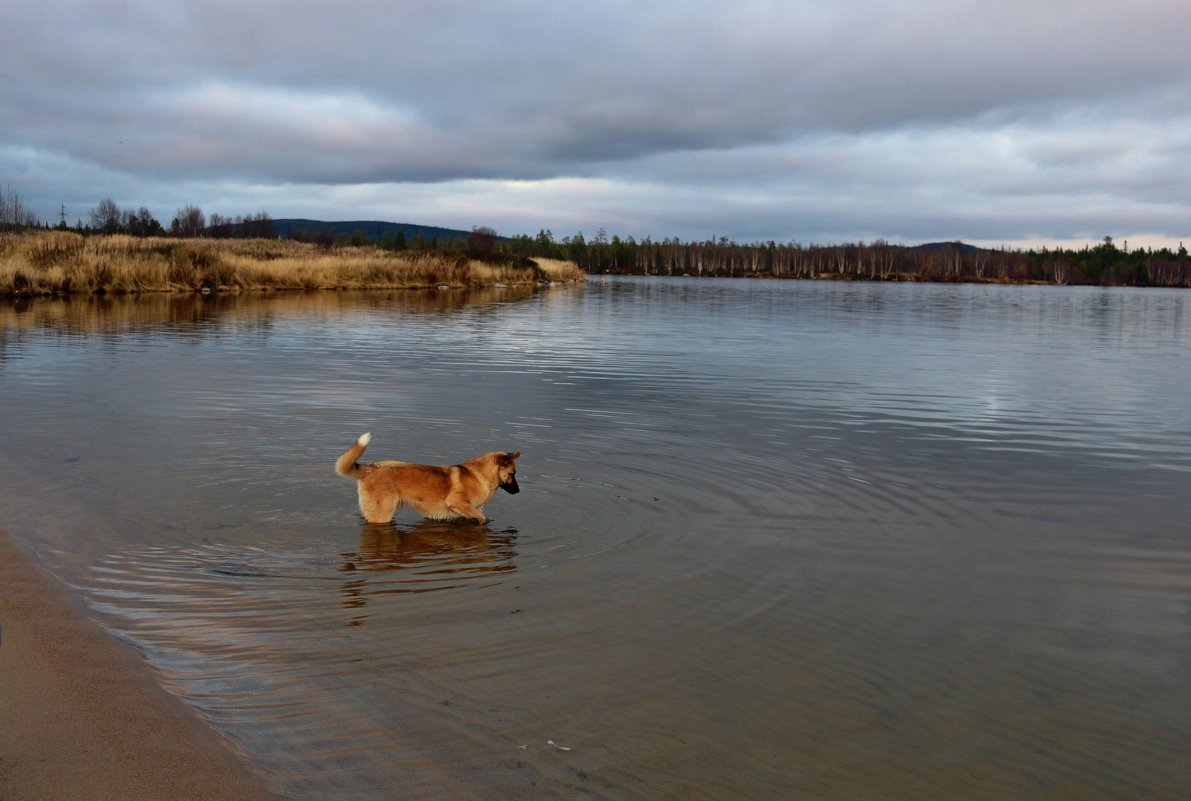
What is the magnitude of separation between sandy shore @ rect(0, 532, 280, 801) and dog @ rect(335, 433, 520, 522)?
8.72ft

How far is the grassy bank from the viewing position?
4016 cm

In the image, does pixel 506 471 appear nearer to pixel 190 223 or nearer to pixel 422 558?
pixel 422 558

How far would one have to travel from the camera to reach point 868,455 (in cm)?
1138

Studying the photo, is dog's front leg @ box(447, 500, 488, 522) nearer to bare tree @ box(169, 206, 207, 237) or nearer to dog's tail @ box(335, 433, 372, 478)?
dog's tail @ box(335, 433, 372, 478)

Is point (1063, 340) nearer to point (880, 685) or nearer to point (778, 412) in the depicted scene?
point (778, 412)

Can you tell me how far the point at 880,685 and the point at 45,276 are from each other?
41.7 meters

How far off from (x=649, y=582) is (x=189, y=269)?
4510 centimetres

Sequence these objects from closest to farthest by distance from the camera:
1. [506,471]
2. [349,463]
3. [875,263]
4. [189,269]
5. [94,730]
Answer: [94,730] < [349,463] < [506,471] < [189,269] < [875,263]

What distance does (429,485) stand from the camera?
8180 mm

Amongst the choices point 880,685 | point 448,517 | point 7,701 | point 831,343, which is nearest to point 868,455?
point 448,517

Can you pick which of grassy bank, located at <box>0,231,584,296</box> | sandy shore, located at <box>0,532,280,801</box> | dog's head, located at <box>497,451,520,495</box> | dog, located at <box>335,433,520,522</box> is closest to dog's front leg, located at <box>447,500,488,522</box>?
dog, located at <box>335,433,520,522</box>

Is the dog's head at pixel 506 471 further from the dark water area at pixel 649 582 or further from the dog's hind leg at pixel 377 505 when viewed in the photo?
the dog's hind leg at pixel 377 505

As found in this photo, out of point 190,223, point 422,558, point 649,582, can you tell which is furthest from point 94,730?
point 190,223

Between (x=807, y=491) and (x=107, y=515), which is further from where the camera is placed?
(x=807, y=491)
